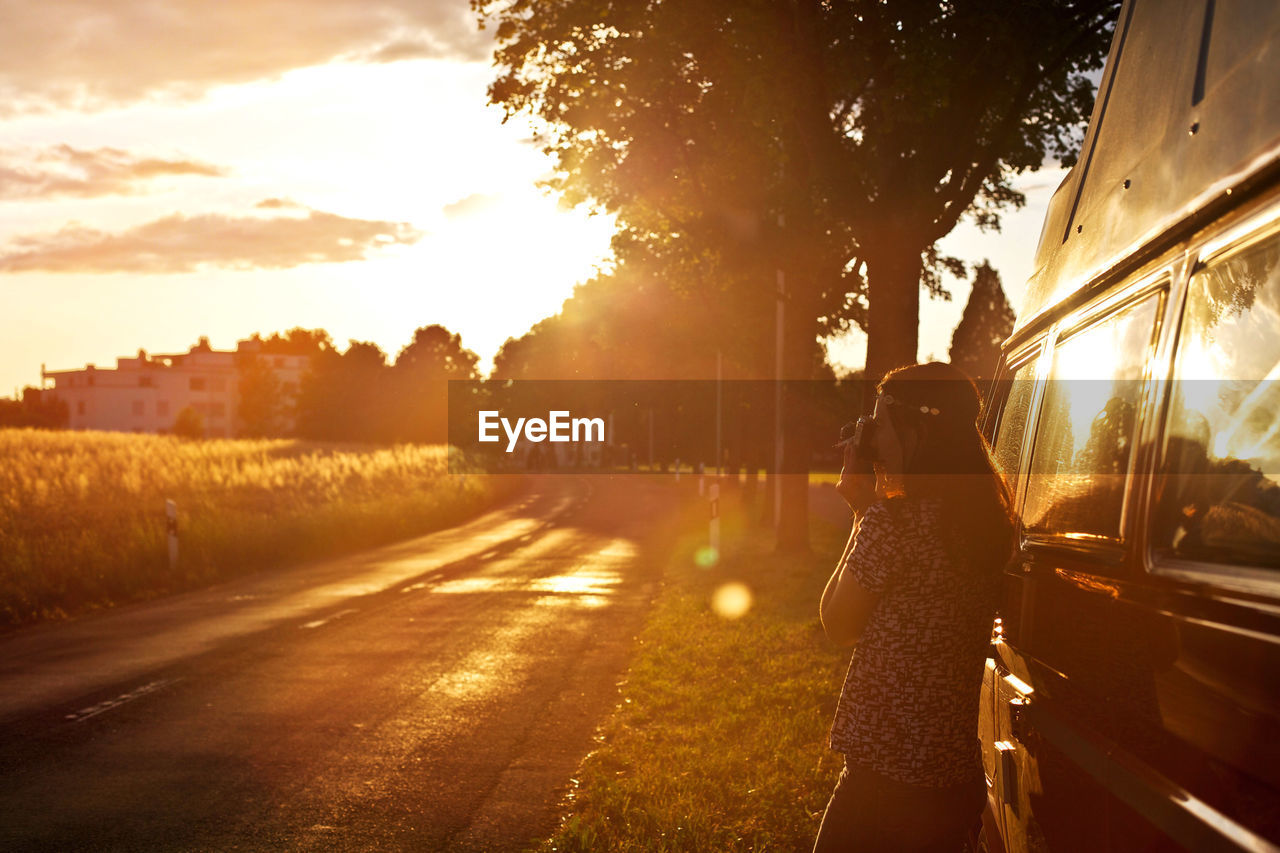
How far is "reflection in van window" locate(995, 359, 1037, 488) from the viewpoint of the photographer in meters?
3.82

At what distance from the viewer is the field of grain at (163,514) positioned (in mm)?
15281

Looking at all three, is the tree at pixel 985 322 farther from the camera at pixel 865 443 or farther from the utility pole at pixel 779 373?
the camera at pixel 865 443

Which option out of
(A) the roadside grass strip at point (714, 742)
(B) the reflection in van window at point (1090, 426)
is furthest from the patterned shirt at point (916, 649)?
(A) the roadside grass strip at point (714, 742)

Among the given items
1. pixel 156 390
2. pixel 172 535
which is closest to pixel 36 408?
pixel 156 390

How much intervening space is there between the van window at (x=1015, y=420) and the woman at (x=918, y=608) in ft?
1.57

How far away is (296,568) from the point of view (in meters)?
19.2

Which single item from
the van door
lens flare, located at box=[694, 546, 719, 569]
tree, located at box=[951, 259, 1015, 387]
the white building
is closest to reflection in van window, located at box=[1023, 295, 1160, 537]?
the van door

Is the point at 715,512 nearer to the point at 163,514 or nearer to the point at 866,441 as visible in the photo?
the point at 163,514

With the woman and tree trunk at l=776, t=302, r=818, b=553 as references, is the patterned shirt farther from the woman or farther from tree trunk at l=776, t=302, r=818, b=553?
tree trunk at l=776, t=302, r=818, b=553

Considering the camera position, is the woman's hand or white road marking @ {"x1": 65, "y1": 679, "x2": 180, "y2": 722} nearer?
the woman's hand

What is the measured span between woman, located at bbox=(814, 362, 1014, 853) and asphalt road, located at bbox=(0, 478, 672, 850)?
286 cm

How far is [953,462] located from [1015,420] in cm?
109

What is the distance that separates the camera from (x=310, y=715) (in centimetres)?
808

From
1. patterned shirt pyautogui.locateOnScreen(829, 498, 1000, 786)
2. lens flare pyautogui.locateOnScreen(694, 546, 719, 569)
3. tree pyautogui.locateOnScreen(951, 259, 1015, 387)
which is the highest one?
tree pyautogui.locateOnScreen(951, 259, 1015, 387)
